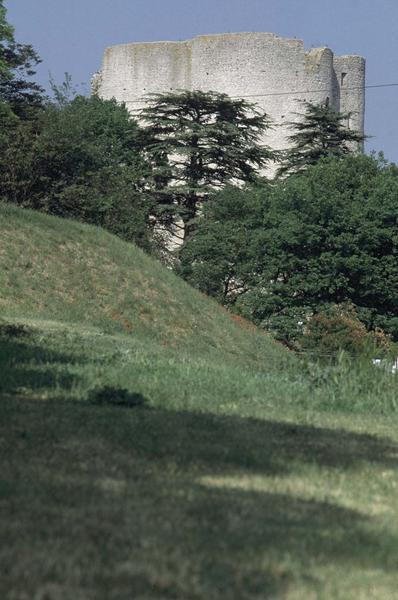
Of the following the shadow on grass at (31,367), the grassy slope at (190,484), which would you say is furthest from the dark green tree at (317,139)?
the grassy slope at (190,484)

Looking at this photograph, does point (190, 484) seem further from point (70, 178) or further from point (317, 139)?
point (317, 139)

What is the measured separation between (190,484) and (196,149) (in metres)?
56.1

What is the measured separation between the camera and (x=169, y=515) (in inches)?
251

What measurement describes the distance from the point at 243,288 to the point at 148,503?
5017cm

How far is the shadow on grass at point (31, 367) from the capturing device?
12.0m

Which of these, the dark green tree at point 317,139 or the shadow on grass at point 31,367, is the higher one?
the dark green tree at point 317,139

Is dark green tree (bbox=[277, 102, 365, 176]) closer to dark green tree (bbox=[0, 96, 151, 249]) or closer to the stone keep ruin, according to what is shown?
the stone keep ruin

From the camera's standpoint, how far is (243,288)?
56.7 m

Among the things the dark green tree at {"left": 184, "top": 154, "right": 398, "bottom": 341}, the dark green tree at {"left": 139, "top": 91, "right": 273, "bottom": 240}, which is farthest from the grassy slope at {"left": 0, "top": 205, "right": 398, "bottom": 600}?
the dark green tree at {"left": 139, "top": 91, "right": 273, "bottom": 240}

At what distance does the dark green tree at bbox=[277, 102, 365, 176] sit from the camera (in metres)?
68.6

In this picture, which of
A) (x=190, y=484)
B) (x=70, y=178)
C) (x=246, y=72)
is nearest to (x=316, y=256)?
(x=70, y=178)

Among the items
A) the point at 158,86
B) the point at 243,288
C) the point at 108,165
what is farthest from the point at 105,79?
the point at 243,288

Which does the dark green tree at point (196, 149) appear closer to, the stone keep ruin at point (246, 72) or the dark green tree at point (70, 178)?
the dark green tree at point (70, 178)

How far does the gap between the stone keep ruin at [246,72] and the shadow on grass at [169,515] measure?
213 feet
